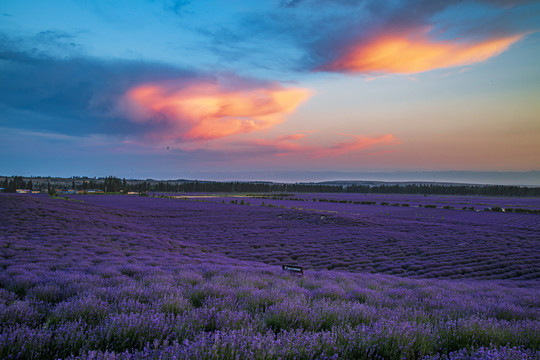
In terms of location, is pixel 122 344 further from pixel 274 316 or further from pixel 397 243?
pixel 397 243

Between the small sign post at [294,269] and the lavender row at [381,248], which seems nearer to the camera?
the small sign post at [294,269]

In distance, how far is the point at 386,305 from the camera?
5.21m

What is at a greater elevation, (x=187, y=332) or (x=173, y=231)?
(x=187, y=332)

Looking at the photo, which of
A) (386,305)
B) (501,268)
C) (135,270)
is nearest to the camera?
(386,305)

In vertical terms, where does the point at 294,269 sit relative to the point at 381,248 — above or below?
above

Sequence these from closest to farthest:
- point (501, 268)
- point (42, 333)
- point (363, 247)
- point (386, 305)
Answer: point (42, 333) → point (386, 305) → point (501, 268) → point (363, 247)

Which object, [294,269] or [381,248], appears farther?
[381,248]

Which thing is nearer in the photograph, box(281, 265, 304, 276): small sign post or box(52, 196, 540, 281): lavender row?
box(281, 265, 304, 276): small sign post

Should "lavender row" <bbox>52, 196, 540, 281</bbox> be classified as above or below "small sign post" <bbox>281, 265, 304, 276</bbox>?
below

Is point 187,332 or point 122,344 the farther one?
point 187,332

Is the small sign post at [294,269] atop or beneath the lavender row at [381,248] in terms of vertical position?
atop

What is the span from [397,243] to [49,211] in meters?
30.6

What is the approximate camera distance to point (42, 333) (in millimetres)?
2742

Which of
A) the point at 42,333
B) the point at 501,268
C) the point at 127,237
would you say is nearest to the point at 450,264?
the point at 501,268
